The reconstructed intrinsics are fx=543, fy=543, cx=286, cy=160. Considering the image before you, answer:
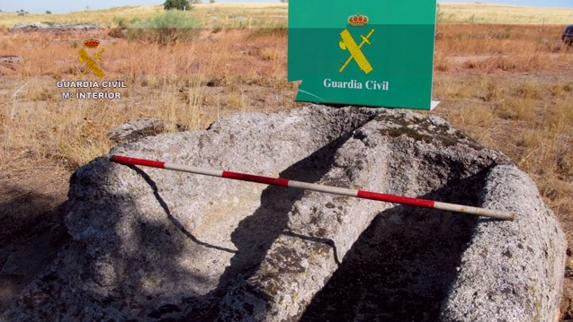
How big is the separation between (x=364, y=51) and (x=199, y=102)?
155 inches

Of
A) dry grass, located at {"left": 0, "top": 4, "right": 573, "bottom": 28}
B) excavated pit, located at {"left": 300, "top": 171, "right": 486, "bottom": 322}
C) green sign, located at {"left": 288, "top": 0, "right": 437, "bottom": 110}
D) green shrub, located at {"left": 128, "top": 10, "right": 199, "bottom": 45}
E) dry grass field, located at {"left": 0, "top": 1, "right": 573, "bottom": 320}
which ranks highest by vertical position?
dry grass, located at {"left": 0, "top": 4, "right": 573, "bottom": 28}

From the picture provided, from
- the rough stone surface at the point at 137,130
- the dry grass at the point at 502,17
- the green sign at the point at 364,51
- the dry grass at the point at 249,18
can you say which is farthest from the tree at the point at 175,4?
the green sign at the point at 364,51

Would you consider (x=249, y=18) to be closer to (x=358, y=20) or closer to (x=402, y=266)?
(x=358, y=20)

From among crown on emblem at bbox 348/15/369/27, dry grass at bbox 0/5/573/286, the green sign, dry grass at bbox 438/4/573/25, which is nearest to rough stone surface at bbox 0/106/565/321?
the green sign

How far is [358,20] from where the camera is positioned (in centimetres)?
398

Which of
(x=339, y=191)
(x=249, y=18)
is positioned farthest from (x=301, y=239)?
(x=249, y=18)

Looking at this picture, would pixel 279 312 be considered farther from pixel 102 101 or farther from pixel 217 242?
pixel 102 101

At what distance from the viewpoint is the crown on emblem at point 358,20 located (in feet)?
13.0

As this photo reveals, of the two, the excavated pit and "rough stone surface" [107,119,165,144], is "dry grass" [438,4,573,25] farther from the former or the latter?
the excavated pit

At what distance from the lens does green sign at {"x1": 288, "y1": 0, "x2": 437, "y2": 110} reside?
3.79 meters

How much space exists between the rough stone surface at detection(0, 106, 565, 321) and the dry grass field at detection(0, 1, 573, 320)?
70.6 inches

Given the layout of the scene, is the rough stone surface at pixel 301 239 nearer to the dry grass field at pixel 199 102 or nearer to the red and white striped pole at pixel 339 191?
the red and white striped pole at pixel 339 191

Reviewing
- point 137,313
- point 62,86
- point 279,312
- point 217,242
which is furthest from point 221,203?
point 62,86

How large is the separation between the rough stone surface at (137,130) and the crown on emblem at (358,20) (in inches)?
96.7
